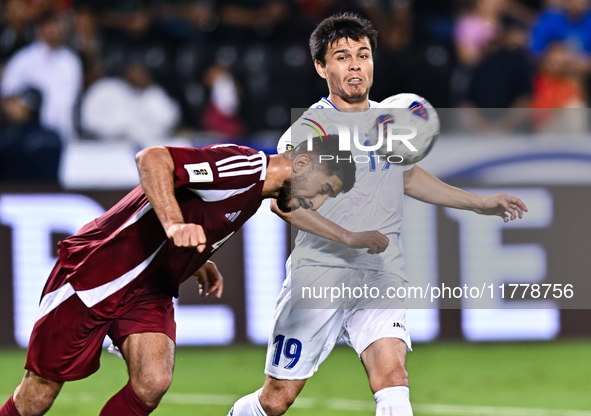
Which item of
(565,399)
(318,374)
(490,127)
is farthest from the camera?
(490,127)

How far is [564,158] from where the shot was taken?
802 centimetres

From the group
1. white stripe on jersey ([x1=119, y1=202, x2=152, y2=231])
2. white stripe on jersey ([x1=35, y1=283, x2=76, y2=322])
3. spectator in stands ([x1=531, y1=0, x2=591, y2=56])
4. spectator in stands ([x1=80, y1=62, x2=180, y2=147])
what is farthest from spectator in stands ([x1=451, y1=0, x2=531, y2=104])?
white stripe on jersey ([x1=35, y1=283, x2=76, y2=322])

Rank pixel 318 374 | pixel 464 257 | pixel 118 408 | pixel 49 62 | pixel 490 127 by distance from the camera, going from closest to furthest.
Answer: pixel 118 408, pixel 318 374, pixel 464 257, pixel 490 127, pixel 49 62

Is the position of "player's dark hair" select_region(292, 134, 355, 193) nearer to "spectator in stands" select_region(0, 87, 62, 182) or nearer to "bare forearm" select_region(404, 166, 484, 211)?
"bare forearm" select_region(404, 166, 484, 211)

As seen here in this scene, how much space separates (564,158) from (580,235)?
2.52ft

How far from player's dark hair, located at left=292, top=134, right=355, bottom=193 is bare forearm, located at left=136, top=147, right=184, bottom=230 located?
0.62 metres

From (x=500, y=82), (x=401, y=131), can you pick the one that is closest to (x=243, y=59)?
(x=500, y=82)

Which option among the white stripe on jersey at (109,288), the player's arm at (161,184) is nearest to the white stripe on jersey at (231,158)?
the player's arm at (161,184)

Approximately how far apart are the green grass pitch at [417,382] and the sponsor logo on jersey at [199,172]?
243 centimetres

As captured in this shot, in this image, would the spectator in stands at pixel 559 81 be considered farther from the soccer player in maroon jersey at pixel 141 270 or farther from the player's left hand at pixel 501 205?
the soccer player in maroon jersey at pixel 141 270

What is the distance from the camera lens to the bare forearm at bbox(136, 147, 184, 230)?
3508 mm

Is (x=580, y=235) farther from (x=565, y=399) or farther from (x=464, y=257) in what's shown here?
(x=565, y=399)

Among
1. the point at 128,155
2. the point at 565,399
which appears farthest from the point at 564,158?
the point at 128,155

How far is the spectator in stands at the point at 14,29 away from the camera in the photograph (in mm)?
9266
